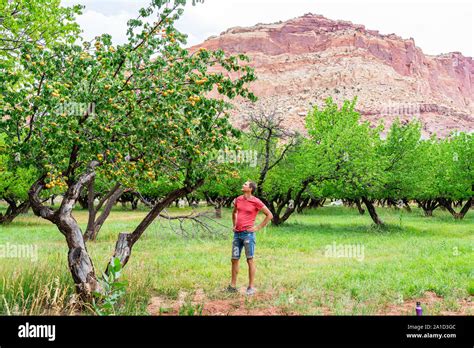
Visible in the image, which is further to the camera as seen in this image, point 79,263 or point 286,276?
point 286,276

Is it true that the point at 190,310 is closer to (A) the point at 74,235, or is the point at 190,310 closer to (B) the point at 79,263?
(B) the point at 79,263

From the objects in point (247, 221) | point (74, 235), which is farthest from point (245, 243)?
point (74, 235)

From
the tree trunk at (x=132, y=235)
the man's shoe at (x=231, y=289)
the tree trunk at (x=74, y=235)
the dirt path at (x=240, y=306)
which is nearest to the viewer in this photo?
the tree trunk at (x=74, y=235)

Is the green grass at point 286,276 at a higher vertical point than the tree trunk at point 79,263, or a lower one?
lower

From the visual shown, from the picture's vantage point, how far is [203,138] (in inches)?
323

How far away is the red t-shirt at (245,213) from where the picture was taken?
9.69 metres

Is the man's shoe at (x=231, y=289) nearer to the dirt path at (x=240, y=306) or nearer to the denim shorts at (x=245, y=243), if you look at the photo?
the dirt path at (x=240, y=306)

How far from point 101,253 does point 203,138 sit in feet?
33.8

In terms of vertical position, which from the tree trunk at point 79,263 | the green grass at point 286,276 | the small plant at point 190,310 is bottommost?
the green grass at point 286,276

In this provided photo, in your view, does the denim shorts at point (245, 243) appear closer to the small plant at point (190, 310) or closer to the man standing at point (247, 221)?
the man standing at point (247, 221)

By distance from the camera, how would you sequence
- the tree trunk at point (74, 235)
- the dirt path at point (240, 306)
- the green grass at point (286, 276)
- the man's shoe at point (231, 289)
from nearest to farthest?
1. the tree trunk at point (74, 235)
2. the dirt path at point (240, 306)
3. the green grass at point (286, 276)
4. the man's shoe at point (231, 289)

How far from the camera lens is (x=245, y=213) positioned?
31.9 feet

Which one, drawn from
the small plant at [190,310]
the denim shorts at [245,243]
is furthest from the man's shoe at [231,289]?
the small plant at [190,310]

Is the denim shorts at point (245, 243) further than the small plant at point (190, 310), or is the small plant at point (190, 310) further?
the denim shorts at point (245, 243)
